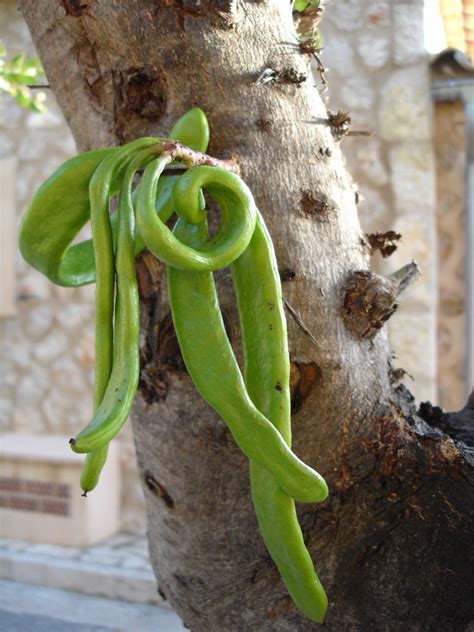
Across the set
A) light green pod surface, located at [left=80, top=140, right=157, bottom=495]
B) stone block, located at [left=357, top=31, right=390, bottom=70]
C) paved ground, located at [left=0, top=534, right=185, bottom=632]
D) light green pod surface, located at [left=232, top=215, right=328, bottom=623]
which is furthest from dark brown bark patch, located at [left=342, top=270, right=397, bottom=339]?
stone block, located at [left=357, top=31, right=390, bottom=70]

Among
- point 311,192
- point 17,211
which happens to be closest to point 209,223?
point 311,192

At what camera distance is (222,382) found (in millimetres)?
496

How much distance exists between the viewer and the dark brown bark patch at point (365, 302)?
62cm

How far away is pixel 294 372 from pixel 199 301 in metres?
0.12

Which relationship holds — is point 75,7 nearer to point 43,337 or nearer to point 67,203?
point 67,203

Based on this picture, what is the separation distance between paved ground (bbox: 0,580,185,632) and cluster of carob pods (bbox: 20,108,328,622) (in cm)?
164

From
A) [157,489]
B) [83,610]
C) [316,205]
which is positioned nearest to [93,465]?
[157,489]

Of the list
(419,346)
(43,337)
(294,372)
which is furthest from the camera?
(43,337)

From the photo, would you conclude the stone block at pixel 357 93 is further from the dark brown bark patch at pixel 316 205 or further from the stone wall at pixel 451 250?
the dark brown bark patch at pixel 316 205

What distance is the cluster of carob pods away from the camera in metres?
0.49

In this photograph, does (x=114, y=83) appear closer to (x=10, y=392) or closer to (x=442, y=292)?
(x=442, y=292)

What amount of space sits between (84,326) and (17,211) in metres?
0.56

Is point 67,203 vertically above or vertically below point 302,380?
above

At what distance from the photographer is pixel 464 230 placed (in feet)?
8.20
